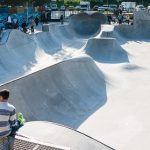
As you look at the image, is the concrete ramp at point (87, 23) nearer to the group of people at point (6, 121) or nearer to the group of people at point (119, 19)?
the group of people at point (119, 19)

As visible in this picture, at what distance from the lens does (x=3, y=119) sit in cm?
539

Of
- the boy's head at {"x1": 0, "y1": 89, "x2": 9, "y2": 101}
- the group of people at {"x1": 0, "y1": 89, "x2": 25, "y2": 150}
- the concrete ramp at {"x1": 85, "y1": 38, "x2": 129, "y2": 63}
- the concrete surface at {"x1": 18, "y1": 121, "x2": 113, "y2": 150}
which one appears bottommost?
the concrete ramp at {"x1": 85, "y1": 38, "x2": 129, "y2": 63}

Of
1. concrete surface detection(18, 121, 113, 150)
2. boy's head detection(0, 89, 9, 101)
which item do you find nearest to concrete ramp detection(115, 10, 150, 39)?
concrete surface detection(18, 121, 113, 150)

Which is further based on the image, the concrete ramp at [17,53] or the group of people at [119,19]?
the group of people at [119,19]

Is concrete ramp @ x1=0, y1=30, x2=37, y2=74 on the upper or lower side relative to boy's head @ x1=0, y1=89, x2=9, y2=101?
lower

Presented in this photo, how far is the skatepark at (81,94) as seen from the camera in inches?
279

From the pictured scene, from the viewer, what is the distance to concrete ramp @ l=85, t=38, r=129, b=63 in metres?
22.3

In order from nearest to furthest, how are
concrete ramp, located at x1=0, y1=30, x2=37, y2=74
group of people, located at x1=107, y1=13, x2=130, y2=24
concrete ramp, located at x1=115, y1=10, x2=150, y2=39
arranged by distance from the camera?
concrete ramp, located at x1=0, y1=30, x2=37, y2=74 → concrete ramp, located at x1=115, y1=10, x2=150, y2=39 → group of people, located at x1=107, y1=13, x2=130, y2=24

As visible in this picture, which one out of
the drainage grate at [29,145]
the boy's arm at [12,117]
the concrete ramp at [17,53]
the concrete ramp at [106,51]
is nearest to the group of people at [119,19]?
the concrete ramp at [106,51]

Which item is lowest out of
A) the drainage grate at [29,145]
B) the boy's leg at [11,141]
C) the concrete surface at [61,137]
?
the concrete surface at [61,137]

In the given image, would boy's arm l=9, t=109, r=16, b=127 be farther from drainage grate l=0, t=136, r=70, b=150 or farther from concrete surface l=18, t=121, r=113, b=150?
concrete surface l=18, t=121, r=113, b=150

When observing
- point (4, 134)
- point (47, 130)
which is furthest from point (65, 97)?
point (4, 134)

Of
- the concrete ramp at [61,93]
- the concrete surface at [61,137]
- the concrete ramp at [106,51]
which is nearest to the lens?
the concrete surface at [61,137]

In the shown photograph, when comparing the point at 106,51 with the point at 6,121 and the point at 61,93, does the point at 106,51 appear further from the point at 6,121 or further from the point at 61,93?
the point at 6,121
